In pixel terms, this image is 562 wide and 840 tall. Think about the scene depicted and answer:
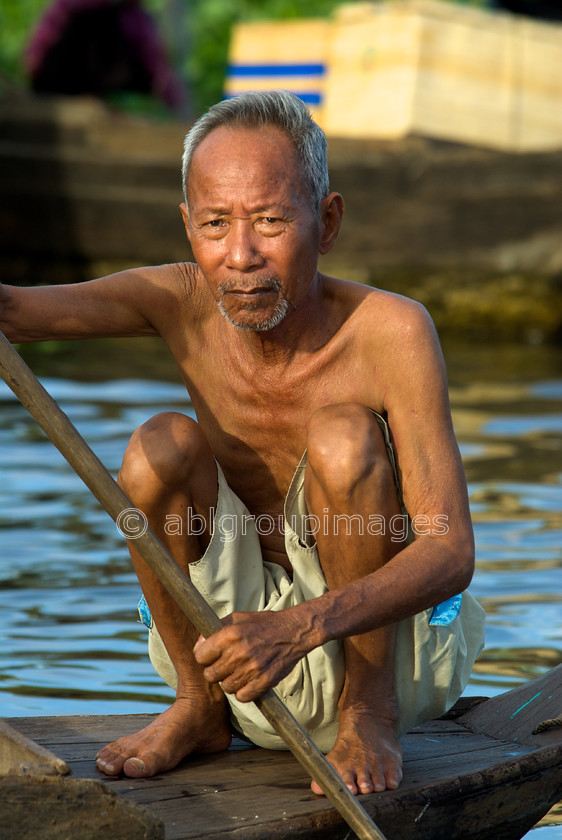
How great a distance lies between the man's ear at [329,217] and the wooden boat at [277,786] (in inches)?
40.2

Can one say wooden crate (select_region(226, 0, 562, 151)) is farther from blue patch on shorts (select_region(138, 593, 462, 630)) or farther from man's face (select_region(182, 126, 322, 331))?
blue patch on shorts (select_region(138, 593, 462, 630))

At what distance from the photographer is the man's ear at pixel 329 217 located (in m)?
2.46

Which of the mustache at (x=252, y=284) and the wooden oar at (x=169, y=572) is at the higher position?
the mustache at (x=252, y=284)

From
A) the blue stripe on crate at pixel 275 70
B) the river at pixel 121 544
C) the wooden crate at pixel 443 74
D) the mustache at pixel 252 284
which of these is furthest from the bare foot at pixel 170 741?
the blue stripe on crate at pixel 275 70

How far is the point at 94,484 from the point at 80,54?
794 cm

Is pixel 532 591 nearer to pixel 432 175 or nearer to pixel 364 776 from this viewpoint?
pixel 364 776

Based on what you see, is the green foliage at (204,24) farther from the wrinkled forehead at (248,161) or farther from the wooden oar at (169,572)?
the wooden oar at (169,572)

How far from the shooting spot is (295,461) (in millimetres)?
2574

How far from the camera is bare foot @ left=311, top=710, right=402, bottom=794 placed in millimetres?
2230

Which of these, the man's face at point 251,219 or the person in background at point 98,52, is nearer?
the man's face at point 251,219

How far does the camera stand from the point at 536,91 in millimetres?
8359

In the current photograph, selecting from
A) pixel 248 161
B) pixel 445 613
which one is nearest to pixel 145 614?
pixel 445 613

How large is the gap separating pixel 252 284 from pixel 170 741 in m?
0.88

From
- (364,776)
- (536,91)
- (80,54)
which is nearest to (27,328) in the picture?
(364,776)
